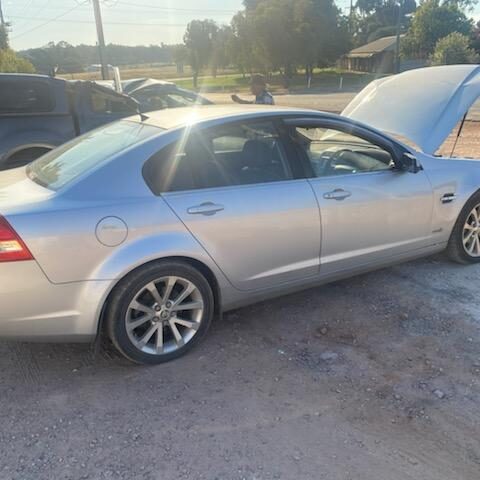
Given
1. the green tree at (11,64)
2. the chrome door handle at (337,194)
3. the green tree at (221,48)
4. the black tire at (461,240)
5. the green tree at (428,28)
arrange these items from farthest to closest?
1. the green tree at (428,28)
2. the green tree at (221,48)
3. the green tree at (11,64)
4. the black tire at (461,240)
5. the chrome door handle at (337,194)

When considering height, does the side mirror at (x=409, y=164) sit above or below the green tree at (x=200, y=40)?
below

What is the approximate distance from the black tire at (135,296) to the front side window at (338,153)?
3.77 ft

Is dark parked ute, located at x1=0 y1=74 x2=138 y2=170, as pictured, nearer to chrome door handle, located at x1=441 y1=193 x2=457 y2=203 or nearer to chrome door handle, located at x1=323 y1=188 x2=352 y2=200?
chrome door handle, located at x1=323 y1=188 x2=352 y2=200

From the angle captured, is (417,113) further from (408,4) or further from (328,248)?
(408,4)

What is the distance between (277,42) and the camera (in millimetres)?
48062

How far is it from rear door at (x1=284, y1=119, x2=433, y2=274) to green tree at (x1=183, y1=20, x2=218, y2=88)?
182ft

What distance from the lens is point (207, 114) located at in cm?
347

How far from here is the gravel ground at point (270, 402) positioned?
7.80 feet

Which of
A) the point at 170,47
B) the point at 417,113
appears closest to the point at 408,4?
the point at 170,47

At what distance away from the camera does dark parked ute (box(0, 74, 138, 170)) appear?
6375mm

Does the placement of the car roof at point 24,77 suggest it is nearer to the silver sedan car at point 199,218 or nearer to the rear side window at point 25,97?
the rear side window at point 25,97

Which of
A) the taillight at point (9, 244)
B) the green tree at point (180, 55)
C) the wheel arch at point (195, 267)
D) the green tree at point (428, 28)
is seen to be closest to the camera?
the taillight at point (9, 244)

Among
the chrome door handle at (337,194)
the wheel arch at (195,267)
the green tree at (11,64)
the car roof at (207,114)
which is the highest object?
the green tree at (11,64)

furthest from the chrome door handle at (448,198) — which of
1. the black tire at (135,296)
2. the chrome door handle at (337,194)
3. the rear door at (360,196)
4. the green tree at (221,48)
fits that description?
the green tree at (221,48)
